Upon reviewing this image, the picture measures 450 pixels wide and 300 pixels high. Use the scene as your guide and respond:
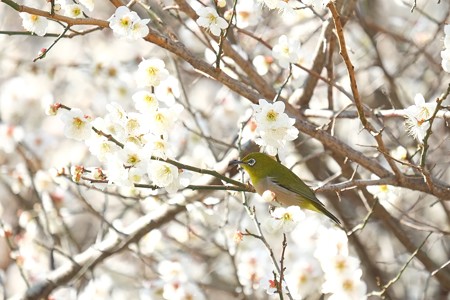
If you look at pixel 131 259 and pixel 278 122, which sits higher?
pixel 131 259

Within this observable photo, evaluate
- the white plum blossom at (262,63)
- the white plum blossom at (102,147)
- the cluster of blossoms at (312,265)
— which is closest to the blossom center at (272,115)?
the cluster of blossoms at (312,265)

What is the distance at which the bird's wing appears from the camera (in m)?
3.07

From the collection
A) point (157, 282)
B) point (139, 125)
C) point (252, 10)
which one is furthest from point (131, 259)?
point (139, 125)

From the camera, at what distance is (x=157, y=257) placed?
5438 mm

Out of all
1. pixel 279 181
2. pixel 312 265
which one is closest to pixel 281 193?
pixel 279 181

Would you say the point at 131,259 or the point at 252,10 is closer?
the point at 252,10

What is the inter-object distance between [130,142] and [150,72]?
1.22ft

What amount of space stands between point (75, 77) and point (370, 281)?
311 cm

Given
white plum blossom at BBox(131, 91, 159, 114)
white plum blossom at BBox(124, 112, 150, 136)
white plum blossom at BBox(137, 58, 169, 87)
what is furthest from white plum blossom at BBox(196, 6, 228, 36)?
white plum blossom at BBox(124, 112, 150, 136)

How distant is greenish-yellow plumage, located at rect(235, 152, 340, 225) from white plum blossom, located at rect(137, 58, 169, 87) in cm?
51

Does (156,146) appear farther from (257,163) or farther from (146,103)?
(257,163)

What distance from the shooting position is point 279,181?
315 cm

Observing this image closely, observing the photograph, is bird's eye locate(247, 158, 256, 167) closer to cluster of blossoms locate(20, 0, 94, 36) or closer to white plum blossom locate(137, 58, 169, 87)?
white plum blossom locate(137, 58, 169, 87)

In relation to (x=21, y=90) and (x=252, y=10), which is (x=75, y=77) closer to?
(x=21, y=90)
